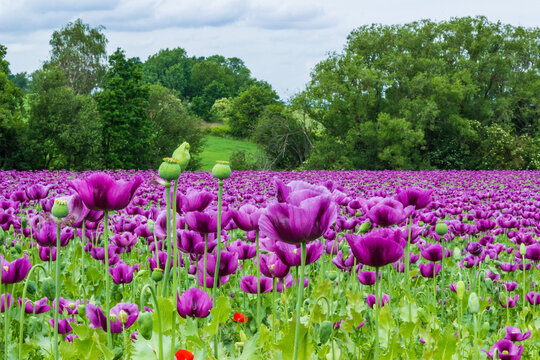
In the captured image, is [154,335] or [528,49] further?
[528,49]

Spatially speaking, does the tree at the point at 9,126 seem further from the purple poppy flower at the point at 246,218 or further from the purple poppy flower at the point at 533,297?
the purple poppy flower at the point at 246,218

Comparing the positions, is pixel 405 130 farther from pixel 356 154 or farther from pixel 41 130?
pixel 41 130

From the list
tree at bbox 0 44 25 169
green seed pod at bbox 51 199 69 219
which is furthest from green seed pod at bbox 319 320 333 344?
tree at bbox 0 44 25 169

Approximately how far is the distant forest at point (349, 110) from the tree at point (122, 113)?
63 millimetres

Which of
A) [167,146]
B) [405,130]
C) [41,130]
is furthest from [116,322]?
[167,146]

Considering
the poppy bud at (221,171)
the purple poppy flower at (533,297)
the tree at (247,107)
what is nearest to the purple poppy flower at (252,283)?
the poppy bud at (221,171)

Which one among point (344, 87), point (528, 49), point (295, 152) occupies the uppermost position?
point (528, 49)

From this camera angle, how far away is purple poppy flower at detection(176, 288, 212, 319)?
1790 mm

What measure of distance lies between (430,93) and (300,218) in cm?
3579

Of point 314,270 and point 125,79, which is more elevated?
point 125,79

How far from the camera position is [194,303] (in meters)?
1.80

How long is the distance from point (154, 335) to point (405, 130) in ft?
105

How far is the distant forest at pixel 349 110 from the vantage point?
92.4ft

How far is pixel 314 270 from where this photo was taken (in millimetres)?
4680
